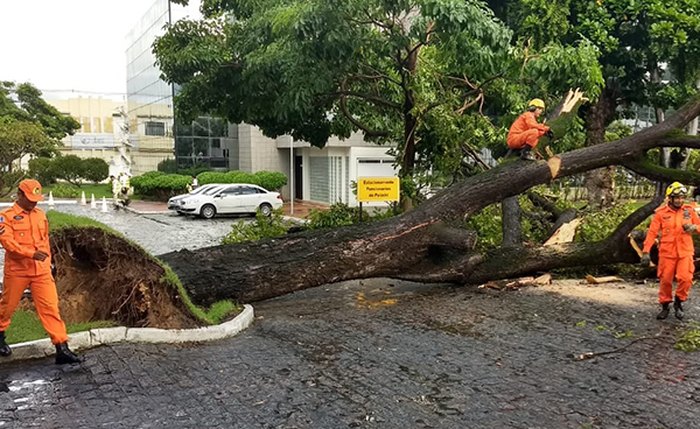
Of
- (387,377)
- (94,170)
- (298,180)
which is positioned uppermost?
(94,170)

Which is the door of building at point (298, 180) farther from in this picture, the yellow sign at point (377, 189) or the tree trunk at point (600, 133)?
the yellow sign at point (377, 189)

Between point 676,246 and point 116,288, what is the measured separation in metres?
6.45

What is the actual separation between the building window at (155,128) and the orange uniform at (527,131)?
32398mm

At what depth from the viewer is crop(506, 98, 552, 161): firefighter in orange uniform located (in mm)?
8234

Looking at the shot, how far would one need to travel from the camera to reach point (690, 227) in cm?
666

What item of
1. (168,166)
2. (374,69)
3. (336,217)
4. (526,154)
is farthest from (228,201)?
(526,154)

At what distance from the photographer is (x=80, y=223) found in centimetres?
604

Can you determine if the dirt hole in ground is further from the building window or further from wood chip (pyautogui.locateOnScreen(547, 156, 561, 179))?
the building window

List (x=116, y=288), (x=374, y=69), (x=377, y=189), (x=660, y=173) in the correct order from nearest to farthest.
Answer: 1. (x=116, y=288)
2. (x=660, y=173)
3. (x=377, y=189)
4. (x=374, y=69)

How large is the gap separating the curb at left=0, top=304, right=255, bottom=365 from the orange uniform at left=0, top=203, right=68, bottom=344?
0.28m

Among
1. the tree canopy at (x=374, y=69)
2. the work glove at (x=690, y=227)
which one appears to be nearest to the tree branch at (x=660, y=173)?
the tree canopy at (x=374, y=69)

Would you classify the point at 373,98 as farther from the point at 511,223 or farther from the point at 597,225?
the point at 597,225

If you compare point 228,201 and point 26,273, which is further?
point 228,201

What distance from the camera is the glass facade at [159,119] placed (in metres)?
31.8
